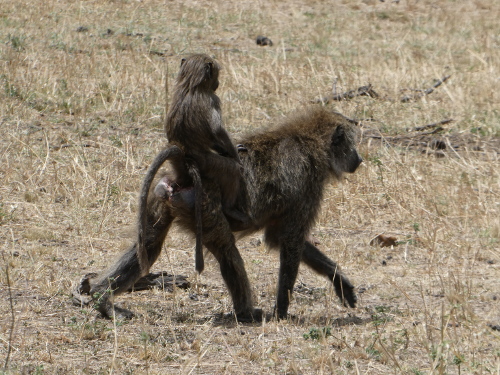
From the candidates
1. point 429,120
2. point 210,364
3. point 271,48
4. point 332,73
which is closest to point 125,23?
point 271,48

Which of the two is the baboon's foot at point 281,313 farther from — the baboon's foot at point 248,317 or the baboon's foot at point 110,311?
the baboon's foot at point 110,311

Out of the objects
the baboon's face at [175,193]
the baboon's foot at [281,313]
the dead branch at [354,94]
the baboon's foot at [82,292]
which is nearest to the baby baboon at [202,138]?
the baboon's face at [175,193]

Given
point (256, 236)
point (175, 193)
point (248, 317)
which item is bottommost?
point (256, 236)

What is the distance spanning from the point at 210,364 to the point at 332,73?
26.9ft

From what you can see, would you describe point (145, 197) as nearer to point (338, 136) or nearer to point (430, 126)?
point (338, 136)

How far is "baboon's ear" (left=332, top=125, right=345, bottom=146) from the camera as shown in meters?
6.21

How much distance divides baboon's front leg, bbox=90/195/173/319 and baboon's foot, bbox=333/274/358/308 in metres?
1.40

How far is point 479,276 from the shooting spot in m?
6.57

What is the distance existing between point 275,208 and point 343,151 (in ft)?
2.73

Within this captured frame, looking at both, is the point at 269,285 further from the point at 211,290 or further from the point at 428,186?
the point at 428,186

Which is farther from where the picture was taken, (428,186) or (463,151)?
(463,151)

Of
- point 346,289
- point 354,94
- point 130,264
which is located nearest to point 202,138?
point 130,264

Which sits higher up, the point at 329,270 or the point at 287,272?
the point at 287,272

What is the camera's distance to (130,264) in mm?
5449
